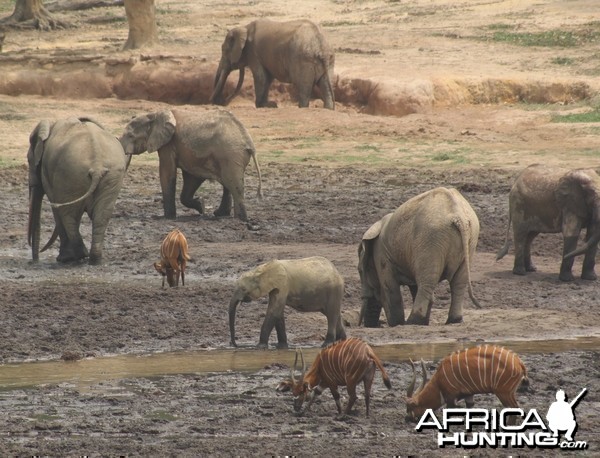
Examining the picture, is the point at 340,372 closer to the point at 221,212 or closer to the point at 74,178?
the point at 74,178

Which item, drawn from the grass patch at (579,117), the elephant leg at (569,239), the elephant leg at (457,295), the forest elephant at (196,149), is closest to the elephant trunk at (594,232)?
the elephant leg at (569,239)

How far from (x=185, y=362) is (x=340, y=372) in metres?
2.35

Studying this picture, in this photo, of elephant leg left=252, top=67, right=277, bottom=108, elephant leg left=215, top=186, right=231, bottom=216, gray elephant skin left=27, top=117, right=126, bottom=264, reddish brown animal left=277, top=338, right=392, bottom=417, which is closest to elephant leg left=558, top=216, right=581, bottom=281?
gray elephant skin left=27, top=117, right=126, bottom=264

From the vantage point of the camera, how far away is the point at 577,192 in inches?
562

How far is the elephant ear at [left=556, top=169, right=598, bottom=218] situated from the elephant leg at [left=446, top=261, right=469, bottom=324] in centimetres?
234

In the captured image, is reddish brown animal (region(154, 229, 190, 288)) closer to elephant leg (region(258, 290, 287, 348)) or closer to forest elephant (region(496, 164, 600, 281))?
elephant leg (region(258, 290, 287, 348))

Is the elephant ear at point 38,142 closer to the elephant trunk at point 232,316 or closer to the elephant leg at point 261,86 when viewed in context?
the elephant trunk at point 232,316

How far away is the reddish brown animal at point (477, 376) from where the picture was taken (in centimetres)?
849

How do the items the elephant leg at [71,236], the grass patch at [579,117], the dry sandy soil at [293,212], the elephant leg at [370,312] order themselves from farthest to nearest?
the grass patch at [579,117], the elephant leg at [71,236], the elephant leg at [370,312], the dry sandy soil at [293,212]

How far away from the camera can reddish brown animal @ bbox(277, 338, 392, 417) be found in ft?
29.1

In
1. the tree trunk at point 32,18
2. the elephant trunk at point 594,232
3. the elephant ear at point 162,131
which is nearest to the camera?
the elephant trunk at point 594,232

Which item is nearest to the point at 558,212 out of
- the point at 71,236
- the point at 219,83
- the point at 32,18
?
the point at 71,236

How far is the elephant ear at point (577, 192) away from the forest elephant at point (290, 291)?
347 centimetres

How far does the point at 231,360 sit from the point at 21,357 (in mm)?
1587
